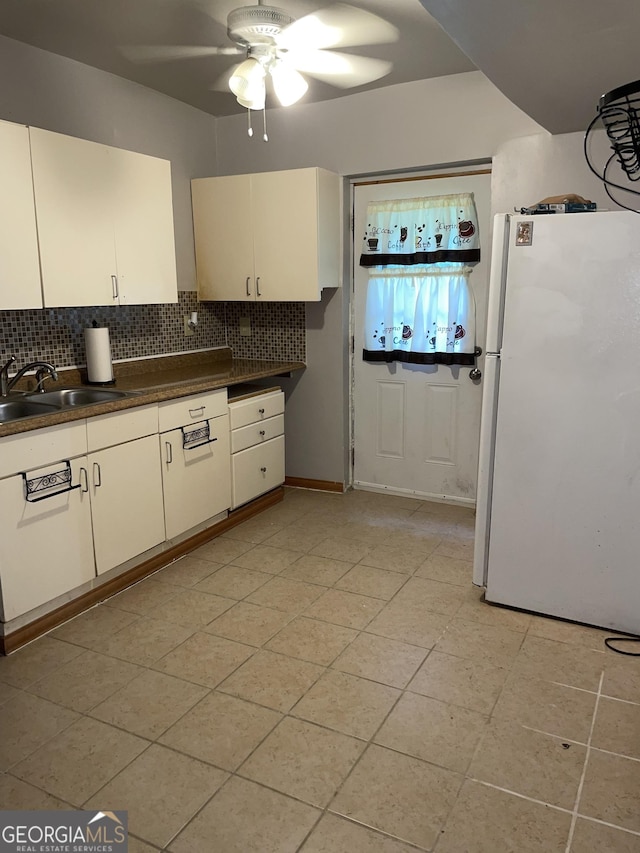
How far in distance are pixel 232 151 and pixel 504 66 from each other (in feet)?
8.48

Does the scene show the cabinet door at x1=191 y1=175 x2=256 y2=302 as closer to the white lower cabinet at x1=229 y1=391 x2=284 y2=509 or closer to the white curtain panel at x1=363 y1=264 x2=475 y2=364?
the white lower cabinet at x1=229 y1=391 x2=284 y2=509

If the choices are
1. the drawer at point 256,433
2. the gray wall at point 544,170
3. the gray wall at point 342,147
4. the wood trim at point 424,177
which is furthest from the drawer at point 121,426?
the gray wall at point 544,170

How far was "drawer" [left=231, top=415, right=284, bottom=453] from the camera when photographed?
3.73 meters

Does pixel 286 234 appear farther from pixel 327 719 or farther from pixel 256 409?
pixel 327 719

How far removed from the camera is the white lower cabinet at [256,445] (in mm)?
3744

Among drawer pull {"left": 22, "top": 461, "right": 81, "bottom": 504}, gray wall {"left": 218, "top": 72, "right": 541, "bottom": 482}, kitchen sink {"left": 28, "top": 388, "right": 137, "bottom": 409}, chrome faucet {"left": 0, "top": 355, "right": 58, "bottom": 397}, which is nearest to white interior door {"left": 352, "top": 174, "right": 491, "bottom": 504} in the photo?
gray wall {"left": 218, "top": 72, "right": 541, "bottom": 482}

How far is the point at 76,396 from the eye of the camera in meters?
3.14

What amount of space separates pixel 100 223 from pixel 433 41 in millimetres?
1813

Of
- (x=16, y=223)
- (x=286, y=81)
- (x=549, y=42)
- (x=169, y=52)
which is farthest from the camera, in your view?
(x=169, y=52)

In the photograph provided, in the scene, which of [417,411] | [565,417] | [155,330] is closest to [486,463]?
[565,417]

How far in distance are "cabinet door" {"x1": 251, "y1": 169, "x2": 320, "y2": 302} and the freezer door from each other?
150cm

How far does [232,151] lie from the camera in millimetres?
4336

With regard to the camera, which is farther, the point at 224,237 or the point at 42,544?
the point at 224,237

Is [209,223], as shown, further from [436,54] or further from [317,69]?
[436,54]
